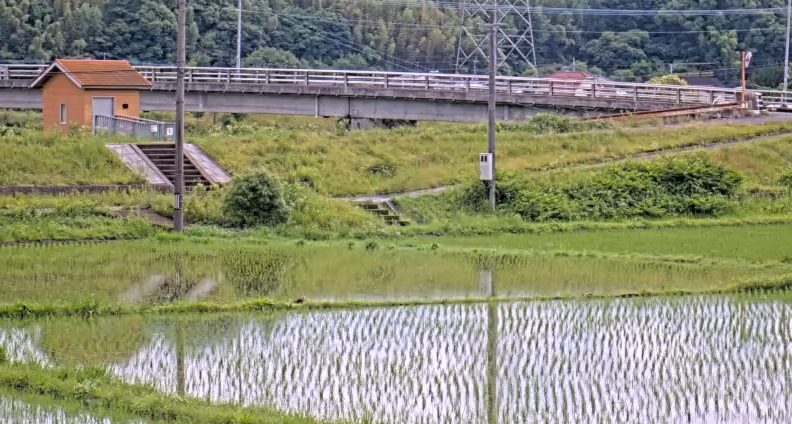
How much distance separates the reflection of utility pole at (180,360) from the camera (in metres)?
13.6

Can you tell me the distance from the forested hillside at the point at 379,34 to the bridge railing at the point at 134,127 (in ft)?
103

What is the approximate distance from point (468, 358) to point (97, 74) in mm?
27361

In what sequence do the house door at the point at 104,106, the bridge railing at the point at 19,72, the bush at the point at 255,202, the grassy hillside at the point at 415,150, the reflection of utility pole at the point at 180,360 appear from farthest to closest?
1. the bridge railing at the point at 19,72
2. the house door at the point at 104,106
3. the grassy hillside at the point at 415,150
4. the bush at the point at 255,202
5. the reflection of utility pole at the point at 180,360

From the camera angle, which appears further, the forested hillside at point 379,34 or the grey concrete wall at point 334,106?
the forested hillside at point 379,34

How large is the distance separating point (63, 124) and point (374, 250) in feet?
57.8

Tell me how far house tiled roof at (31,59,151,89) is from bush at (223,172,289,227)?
13601 mm

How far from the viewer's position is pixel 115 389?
1309 centimetres

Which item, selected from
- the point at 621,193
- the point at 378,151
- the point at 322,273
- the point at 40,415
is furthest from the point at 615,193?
the point at 40,415

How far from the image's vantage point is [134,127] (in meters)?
37.4

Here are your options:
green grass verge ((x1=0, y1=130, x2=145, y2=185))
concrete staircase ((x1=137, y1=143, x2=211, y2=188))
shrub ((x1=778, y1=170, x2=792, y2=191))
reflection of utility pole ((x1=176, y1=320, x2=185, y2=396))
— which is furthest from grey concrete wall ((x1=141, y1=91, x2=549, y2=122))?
reflection of utility pole ((x1=176, y1=320, x2=185, y2=396))

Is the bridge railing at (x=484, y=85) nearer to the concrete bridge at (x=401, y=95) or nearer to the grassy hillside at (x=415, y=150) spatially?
the concrete bridge at (x=401, y=95)

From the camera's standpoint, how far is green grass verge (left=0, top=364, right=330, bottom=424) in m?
12.2

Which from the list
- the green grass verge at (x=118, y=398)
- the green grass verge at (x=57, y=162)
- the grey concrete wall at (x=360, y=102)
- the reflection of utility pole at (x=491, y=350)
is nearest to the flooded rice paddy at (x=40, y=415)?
the green grass verge at (x=118, y=398)

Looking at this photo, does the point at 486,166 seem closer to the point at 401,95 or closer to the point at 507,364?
the point at 507,364
